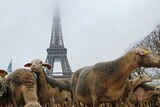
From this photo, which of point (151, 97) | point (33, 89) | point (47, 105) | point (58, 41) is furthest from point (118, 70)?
point (58, 41)

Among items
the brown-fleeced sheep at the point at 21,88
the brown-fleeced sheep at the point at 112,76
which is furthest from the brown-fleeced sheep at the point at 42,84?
the brown-fleeced sheep at the point at 21,88

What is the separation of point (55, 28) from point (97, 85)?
6939 cm

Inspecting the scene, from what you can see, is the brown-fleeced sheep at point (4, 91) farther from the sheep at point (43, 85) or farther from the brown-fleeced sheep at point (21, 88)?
the sheep at point (43, 85)

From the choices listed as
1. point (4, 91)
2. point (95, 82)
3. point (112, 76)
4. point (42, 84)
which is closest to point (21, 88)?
point (4, 91)

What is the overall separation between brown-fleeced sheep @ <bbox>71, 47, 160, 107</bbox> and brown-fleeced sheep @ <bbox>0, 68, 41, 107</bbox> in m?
1.76

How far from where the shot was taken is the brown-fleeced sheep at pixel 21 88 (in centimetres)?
686

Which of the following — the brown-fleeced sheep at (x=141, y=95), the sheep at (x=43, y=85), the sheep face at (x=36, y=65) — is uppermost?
the sheep face at (x=36, y=65)

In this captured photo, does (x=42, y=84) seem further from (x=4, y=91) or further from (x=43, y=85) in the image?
(x=4, y=91)

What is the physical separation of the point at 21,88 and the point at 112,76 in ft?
7.80

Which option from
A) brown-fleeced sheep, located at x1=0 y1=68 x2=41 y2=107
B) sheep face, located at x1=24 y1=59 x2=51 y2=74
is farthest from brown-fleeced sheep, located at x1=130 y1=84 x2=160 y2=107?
brown-fleeced sheep, located at x1=0 y1=68 x2=41 y2=107

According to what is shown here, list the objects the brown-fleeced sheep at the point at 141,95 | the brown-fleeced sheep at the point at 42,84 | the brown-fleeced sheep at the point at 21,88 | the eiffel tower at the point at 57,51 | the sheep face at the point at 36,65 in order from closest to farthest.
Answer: the brown-fleeced sheep at the point at 21,88, the sheep face at the point at 36,65, the brown-fleeced sheep at the point at 42,84, the brown-fleeced sheep at the point at 141,95, the eiffel tower at the point at 57,51

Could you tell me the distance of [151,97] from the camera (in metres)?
14.7

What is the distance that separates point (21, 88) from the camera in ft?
23.6

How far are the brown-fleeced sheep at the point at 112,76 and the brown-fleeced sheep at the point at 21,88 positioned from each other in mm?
1759
